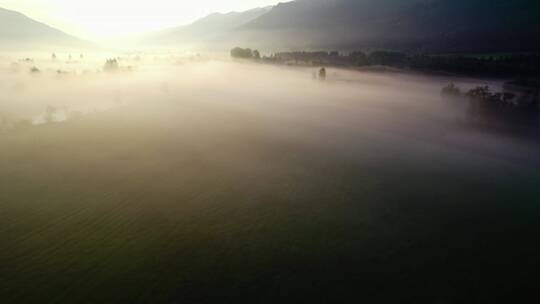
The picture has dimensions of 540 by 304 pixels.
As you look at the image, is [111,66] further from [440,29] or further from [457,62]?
[440,29]

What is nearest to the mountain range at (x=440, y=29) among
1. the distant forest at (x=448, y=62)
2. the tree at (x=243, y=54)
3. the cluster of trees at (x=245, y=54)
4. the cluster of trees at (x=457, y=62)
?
the distant forest at (x=448, y=62)

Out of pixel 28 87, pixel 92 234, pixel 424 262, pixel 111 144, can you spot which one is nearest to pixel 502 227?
pixel 424 262

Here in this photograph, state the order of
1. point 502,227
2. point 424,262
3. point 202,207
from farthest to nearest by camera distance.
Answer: point 202,207 < point 502,227 < point 424,262

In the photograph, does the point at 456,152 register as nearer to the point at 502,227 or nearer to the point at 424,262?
the point at 502,227

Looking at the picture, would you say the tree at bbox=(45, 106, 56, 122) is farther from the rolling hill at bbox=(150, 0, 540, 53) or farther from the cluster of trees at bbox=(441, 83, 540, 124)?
the rolling hill at bbox=(150, 0, 540, 53)

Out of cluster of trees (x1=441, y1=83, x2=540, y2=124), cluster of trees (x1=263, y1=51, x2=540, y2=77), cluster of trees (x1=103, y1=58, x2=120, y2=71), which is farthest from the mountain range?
cluster of trees (x1=103, y1=58, x2=120, y2=71)

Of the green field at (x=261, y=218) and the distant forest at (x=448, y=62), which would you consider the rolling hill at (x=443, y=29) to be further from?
the green field at (x=261, y=218)
